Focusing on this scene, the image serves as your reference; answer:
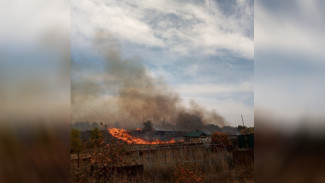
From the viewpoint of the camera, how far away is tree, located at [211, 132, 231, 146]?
553 centimetres

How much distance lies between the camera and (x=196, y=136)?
539 centimetres

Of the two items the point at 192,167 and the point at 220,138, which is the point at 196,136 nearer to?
the point at 220,138

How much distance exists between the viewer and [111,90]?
4.42 metres

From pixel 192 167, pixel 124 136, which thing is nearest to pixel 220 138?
pixel 192 167

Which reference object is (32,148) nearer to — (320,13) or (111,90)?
(111,90)

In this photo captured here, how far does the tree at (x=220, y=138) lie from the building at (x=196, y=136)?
120mm

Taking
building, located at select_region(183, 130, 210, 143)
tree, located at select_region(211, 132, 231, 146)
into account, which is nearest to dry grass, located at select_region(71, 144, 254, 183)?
building, located at select_region(183, 130, 210, 143)

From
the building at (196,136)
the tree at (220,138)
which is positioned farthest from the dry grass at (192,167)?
the tree at (220,138)

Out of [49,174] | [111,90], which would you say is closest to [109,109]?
[111,90]

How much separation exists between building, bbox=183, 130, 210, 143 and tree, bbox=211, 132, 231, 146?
12cm

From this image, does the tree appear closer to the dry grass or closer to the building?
the building

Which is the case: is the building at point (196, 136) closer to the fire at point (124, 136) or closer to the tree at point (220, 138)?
the tree at point (220, 138)

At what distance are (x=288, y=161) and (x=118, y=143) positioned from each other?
105 inches

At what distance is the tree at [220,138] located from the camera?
5531 millimetres
